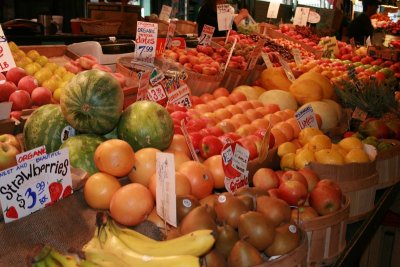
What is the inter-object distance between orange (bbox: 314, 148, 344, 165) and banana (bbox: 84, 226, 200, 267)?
135cm

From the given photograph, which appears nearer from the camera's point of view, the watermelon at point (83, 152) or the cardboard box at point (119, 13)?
the watermelon at point (83, 152)

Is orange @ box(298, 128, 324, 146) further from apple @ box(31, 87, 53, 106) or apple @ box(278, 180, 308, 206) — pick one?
apple @ box(31, 87, 53, 106)

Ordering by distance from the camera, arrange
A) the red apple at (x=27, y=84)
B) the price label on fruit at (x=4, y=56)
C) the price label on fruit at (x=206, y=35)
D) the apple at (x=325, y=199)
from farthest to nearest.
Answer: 1. the price label on fruit at (x=206, y=35)
2. the red apple at (x=27, y=84)
3. the price label on fruit at (x=4, y=56)
4. the apple at (x=325, y=199)

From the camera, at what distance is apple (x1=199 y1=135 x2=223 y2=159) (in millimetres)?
2203

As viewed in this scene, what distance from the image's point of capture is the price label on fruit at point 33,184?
1482 millimetres

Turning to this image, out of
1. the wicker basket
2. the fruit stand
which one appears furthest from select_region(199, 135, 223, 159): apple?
the wicker basket

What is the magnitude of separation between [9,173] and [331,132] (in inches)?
89.8

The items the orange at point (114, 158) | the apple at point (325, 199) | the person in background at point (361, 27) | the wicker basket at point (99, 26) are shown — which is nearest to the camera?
the orange at point (114, 158)

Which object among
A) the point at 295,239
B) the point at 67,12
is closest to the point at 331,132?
the point at 295,239

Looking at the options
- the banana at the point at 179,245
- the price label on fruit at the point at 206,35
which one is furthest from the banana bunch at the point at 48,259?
the price label on fruit at the point at 206,35

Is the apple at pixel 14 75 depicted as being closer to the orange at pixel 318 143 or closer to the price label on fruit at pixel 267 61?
the orange at pixel 318 143

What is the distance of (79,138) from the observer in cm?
199

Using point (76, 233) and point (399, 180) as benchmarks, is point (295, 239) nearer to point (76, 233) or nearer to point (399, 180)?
point (76, 233)

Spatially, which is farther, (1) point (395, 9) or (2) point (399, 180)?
(1) point (395, 9)
